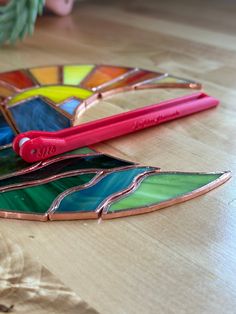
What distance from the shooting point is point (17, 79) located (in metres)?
0.54

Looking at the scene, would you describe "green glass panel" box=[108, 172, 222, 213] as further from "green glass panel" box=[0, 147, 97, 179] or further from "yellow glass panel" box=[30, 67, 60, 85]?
"yellow glass panel" box=[30, 67, 60, 85]

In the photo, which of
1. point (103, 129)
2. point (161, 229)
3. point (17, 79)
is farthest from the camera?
point (17, 79)

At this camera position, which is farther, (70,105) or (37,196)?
(70,105)

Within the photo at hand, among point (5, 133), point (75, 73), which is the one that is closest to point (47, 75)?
point (75, 73)

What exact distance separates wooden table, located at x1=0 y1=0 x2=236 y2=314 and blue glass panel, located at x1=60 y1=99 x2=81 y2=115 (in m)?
0.05

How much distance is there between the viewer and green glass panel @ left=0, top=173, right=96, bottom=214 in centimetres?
32

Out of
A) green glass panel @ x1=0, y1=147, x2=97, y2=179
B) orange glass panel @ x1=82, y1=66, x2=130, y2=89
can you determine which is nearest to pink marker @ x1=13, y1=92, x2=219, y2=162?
green glass panel @ x1=0, y1=147, x2=97, y2=179

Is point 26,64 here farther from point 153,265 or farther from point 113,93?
point 153,265

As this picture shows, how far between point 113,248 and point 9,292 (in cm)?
7

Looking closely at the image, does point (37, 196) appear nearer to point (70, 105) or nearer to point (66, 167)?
point (66, 167)

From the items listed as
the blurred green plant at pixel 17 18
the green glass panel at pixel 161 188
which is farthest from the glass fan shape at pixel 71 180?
the blurred green plant at pixel 17 18

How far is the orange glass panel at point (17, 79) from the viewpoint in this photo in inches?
20.6

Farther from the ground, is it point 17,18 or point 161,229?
point 17,18

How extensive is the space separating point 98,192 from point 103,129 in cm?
9
